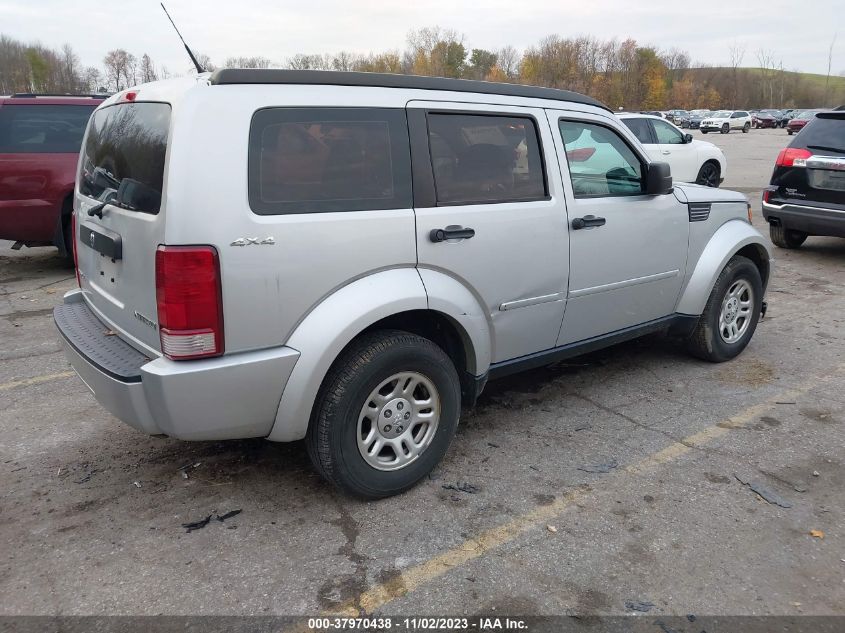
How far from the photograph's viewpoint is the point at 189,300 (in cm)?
257

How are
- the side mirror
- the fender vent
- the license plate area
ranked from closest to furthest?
the side mirror < the fender vent < the license plate area

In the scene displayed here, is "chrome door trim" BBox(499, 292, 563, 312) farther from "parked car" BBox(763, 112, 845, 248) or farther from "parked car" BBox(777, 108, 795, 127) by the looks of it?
"parked car" BBox(777, 108, 795, 127)

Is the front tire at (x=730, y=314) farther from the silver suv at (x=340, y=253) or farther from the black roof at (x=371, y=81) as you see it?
the black roof at (x=371, y=81)

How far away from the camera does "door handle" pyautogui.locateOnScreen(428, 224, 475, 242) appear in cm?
314

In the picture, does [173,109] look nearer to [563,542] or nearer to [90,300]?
[90,300]

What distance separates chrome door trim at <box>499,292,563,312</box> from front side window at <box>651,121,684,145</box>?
1162 cm

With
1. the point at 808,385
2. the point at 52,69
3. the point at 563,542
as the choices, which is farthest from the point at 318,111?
the point at 52,69

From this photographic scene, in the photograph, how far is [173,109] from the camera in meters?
2.67

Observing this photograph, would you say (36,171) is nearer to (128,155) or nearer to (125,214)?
(128,155)

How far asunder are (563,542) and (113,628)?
1.80 meters

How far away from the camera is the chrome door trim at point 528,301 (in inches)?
138

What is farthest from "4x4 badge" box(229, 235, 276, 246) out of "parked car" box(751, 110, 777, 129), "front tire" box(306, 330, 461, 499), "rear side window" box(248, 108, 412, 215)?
"parked car" box(751, 110, 777, 129)


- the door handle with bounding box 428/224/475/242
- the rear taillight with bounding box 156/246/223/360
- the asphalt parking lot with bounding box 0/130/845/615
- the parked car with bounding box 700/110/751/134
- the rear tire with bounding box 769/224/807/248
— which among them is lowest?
the asphalt parking lot with bounding box 0/130/845/615

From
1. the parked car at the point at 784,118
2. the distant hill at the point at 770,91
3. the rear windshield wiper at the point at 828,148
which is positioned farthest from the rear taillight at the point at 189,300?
the distant hill at the point at 770,91
